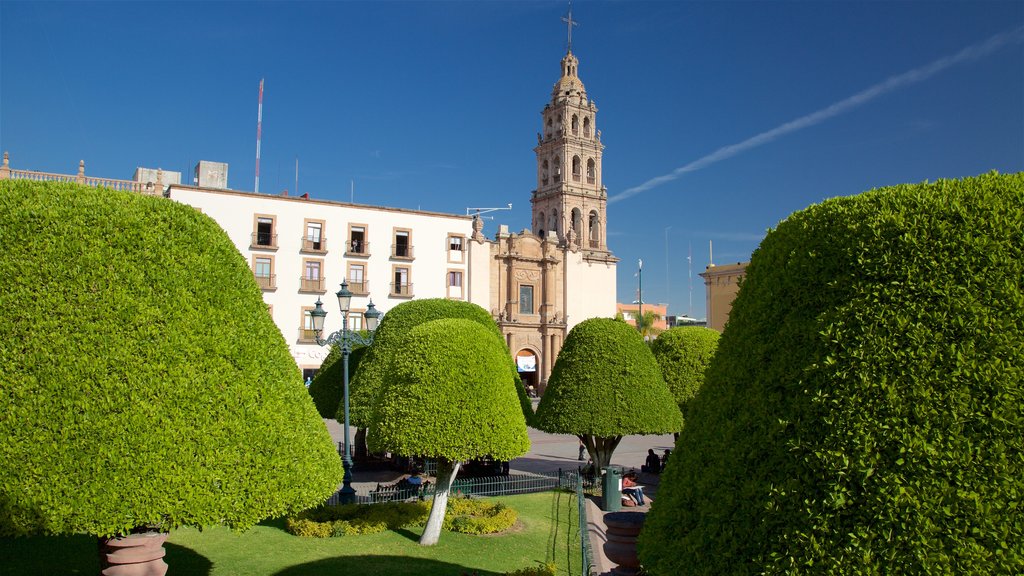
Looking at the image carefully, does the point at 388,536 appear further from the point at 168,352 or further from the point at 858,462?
the point at 858,462

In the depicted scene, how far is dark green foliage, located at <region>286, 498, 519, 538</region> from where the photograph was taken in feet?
44.8

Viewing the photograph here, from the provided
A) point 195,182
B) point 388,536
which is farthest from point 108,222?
point 195,182

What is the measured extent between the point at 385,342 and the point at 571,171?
49303 millimetres

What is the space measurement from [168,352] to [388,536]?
28.5ft

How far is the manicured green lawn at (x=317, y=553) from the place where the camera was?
11.2 meters

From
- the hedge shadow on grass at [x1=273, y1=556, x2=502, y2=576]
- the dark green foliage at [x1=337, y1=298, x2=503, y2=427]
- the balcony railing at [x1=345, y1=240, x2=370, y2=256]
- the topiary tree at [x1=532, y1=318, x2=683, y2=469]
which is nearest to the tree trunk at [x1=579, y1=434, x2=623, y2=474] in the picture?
the topiary tree at [x1=532, y1=318, x2=683, y2=469]

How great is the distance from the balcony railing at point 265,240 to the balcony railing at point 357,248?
403 cm

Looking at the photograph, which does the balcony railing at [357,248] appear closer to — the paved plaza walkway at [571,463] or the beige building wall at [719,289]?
the paved plaza walkway at [571,463]

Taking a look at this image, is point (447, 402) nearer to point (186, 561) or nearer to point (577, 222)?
point (186, 561)

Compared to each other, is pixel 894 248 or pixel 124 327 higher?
pixel 894 248

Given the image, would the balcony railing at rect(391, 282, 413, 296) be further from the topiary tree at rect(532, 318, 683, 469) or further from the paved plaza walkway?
the topiary tree at rect(532, 318, 683, 469)

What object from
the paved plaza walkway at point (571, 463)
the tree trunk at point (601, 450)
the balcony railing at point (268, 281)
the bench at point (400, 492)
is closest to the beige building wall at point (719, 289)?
the paved plaza walkway at point (571, 463)

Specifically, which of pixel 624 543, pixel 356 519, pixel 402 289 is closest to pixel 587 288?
pixel 402 289

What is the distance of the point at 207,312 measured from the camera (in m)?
6.56
